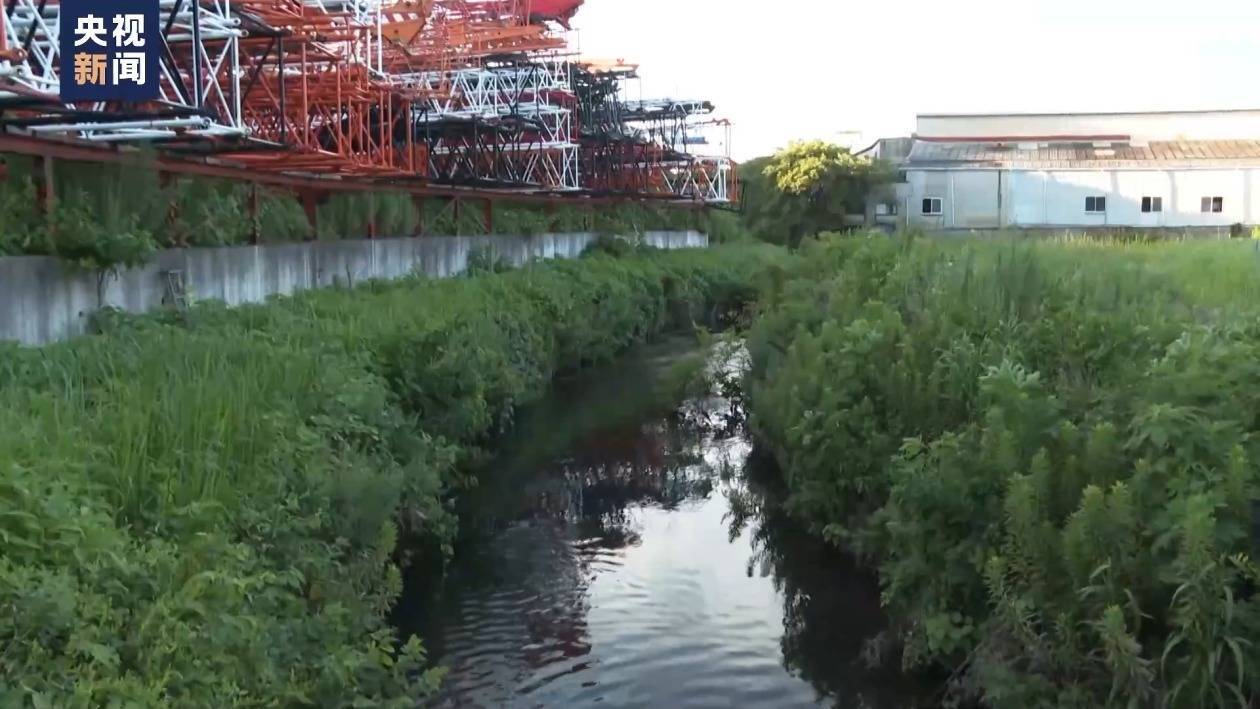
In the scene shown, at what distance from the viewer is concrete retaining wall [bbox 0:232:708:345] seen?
968cm

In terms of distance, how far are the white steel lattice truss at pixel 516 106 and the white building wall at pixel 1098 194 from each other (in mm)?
14791


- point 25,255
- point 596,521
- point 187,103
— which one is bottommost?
point 596,521

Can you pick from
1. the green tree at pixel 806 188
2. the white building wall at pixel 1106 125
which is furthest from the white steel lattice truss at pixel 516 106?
the white building wall at pixel 1106 125

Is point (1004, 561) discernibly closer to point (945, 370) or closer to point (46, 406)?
point (945, 370)

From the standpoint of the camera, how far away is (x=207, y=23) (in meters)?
12.0

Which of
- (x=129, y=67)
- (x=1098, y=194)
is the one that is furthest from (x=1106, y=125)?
(x=129, y=67)

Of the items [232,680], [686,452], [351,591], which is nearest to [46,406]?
[351,591]

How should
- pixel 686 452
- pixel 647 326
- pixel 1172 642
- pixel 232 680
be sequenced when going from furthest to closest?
pixel 647 326 → pixel 686 452 → pixel 1172 642 → pixel 232 680

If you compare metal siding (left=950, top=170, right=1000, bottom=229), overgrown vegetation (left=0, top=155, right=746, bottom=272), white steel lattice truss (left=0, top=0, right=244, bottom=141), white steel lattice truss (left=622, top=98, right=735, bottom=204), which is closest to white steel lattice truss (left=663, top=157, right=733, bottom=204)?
white steel lattice truss (left=622, top=98, right=735, bottom=204)

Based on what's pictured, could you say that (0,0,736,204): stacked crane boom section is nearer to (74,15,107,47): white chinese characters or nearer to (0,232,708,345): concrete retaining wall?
(74,15,107,47): white chinese characters

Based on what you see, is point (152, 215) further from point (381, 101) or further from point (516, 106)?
point (516, 106)

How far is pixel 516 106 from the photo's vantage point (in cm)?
2584

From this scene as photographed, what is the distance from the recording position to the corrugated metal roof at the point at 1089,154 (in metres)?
41.1

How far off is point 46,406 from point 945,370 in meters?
6.30
